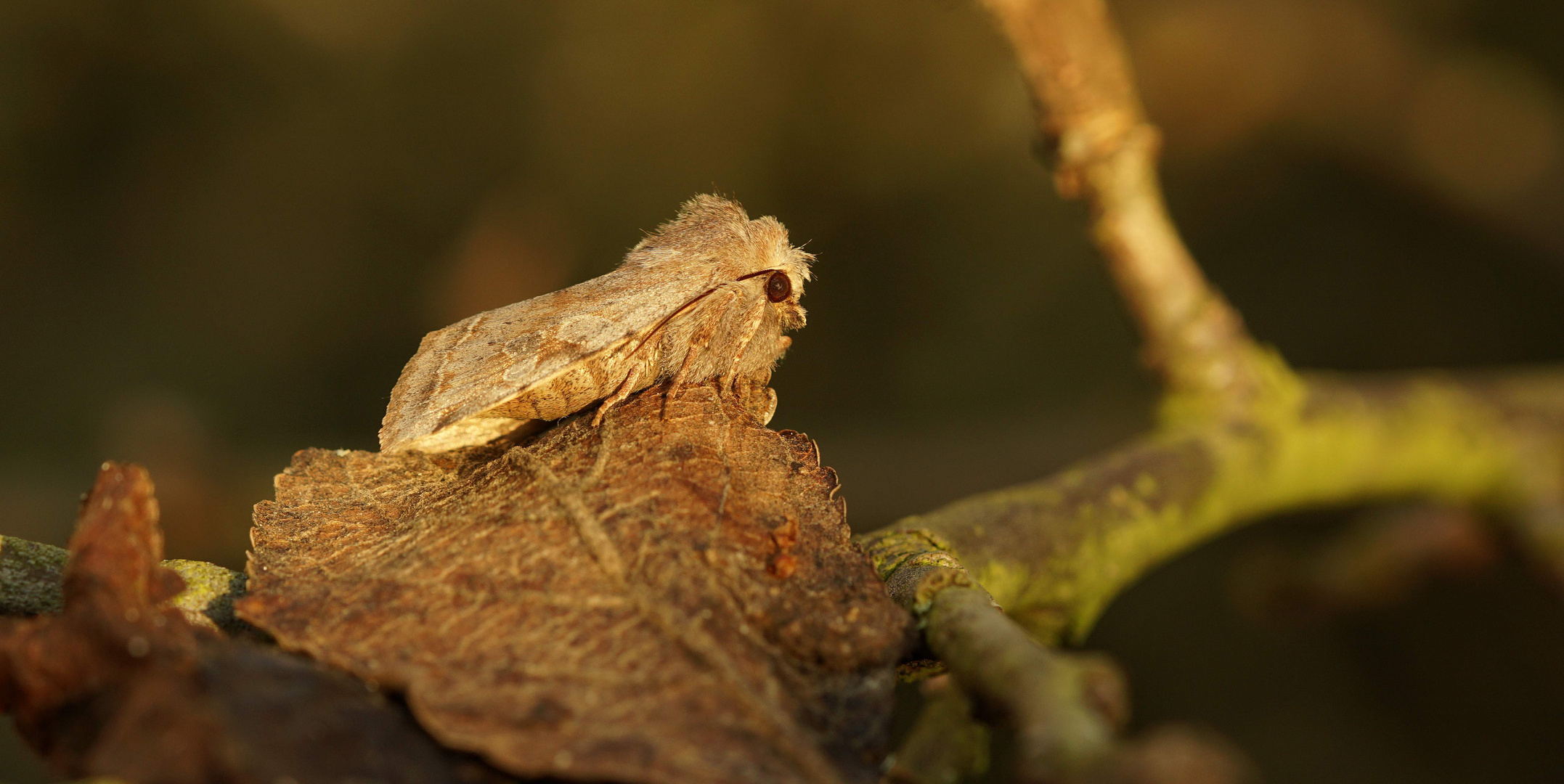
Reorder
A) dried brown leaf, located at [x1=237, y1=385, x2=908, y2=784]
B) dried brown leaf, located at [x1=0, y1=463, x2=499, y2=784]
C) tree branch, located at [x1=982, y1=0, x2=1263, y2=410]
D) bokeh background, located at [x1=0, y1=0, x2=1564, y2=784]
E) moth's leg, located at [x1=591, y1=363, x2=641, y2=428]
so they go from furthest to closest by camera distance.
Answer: bokeh background, located at [x1=0, y1=0, x2=1564, y2=784]
tree branch, located at [x1=982, y1=0, x2=1263, y2=410]
moth's leg, located at [x1=591, y1=363, x2=641, y2=428]
dried brown leaf, located at [x1=237, y1=385, x2=908, y2=784]
dried brown leaf, located at [x1=0, y1=463, x2=499, y2=784]

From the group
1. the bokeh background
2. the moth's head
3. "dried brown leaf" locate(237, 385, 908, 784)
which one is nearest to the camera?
"dried brown leaf" locate(237, 385, 908, 784)

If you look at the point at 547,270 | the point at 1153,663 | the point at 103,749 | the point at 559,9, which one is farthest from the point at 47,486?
the point at 1153,663

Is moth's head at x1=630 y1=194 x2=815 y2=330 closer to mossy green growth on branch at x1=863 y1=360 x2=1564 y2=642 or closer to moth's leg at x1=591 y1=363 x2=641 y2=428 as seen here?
moth's leg at x1=591 y1=363 x2=641 y2=428

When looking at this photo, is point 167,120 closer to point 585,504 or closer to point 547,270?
point 547,270

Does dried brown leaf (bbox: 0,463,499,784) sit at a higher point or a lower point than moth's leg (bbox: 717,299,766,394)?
Result: lower

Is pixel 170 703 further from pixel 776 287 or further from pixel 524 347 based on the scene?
pixel 776 287

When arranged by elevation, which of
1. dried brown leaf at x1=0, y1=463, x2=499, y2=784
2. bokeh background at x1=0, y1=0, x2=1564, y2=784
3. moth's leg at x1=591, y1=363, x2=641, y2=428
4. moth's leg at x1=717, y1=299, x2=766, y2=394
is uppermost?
bokeh background at x1=0, y1=0, x2=1564, y2=784

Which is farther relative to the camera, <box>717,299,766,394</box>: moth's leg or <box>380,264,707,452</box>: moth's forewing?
<box>717,299,766,394</box>: moth's leg

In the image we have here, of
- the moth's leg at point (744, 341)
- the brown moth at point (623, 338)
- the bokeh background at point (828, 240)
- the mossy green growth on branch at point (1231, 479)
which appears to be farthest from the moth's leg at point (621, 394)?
the bokeh background at point (828, 240)

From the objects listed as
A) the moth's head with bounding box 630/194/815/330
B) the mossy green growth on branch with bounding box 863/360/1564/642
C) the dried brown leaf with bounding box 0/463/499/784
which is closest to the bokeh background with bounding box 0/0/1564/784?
the mossy green growth on branch with bounding box 863/360/1564/642

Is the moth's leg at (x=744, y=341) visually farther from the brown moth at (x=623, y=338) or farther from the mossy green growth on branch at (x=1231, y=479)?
the mossy green growth on branch at (x=1231, y=479)
